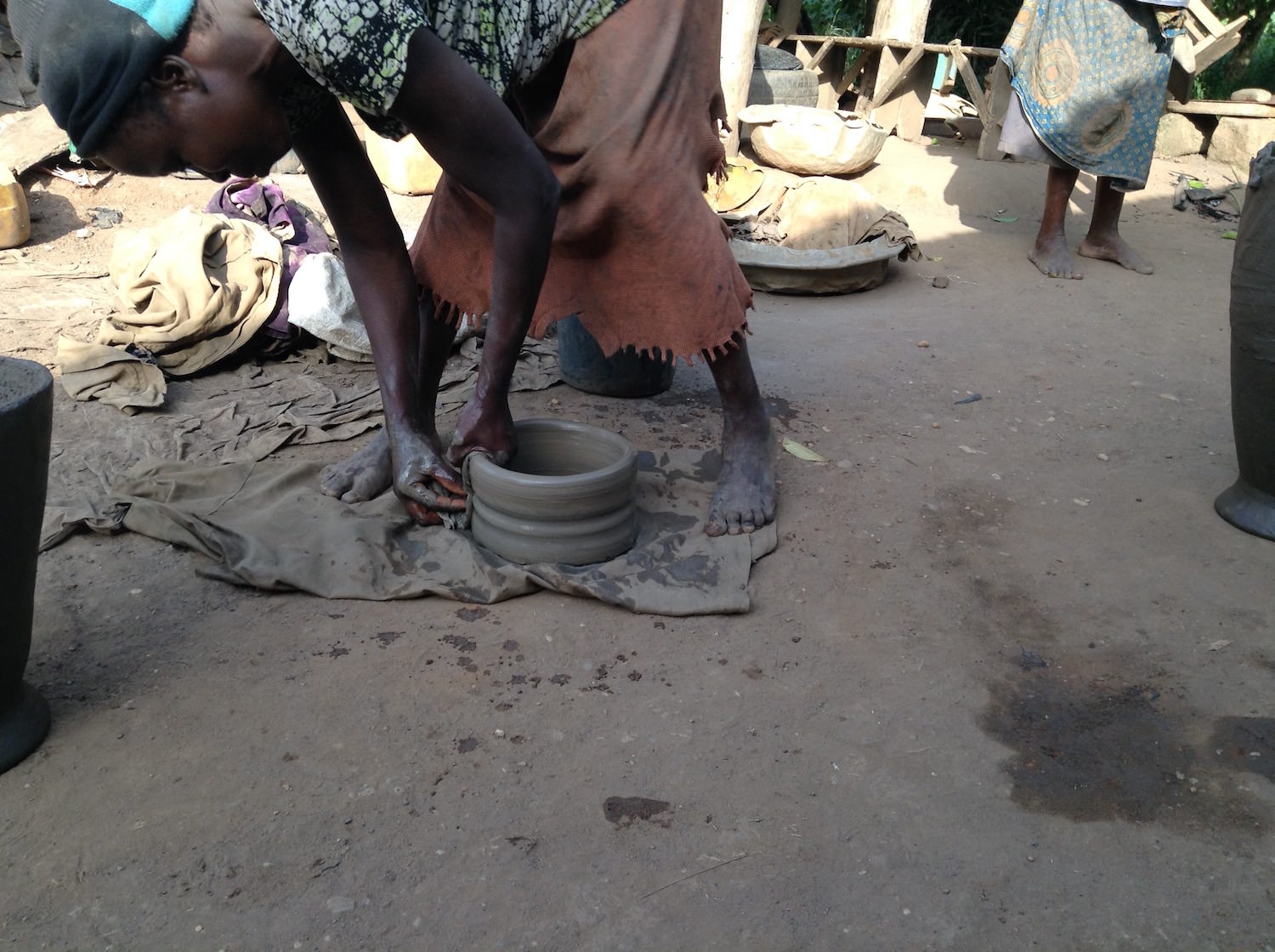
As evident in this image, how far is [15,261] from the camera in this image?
448 cm

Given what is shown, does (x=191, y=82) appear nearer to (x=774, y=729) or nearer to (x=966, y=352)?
(x=774, y=729)

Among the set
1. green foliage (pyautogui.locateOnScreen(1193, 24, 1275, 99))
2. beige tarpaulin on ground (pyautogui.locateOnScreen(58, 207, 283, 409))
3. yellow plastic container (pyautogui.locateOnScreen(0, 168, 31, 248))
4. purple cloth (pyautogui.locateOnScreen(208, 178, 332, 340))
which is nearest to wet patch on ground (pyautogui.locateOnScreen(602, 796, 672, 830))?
beige tarpaulin on ground (pyautogui.locateOnScreen(58, 207, 283, 409))

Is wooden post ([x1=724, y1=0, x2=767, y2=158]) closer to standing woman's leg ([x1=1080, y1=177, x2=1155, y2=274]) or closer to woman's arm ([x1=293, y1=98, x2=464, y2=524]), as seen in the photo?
standing woman's leg ([x1=1080, y1=177, x2=1155, y2=274])

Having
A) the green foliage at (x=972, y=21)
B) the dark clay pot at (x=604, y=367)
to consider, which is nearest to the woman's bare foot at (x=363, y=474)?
the dark clay pot at (x=604, y=367)

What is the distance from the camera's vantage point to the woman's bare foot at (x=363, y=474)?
101 inches

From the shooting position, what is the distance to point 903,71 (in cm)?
729

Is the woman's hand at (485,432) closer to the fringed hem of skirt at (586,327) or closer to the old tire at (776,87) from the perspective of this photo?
the fringed hem of skirt at (586,327)

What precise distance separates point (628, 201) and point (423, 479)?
0.84 meters

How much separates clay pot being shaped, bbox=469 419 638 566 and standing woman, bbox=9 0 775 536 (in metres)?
0.14

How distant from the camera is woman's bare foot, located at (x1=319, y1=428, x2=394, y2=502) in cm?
256

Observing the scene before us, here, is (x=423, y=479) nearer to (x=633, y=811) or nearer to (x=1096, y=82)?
(x=633, y=811)

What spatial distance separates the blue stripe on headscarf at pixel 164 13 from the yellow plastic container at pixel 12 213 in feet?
12.4

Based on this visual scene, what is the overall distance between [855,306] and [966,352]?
75 cm

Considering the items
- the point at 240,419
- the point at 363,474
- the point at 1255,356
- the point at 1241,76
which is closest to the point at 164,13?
the point at 363,474
